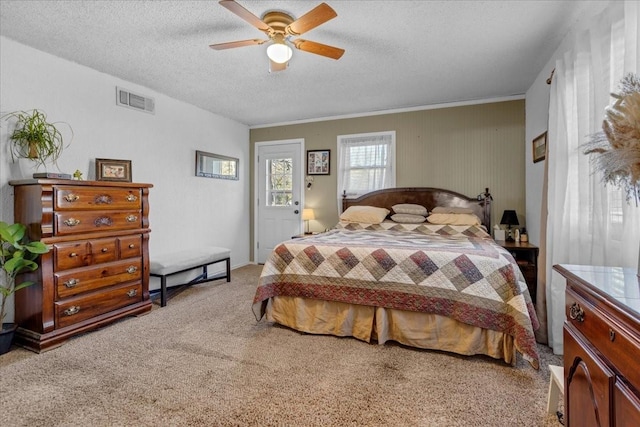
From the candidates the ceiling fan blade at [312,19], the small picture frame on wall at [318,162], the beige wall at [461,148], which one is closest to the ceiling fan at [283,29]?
the ceiling fan blade at [312,19]

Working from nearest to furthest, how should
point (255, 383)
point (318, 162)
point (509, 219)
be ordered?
1. point (255, 383)
2. point (509, 219)
3. point (318, 162)

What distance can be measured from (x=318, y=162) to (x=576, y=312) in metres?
4.30

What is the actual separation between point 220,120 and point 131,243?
8.50ft

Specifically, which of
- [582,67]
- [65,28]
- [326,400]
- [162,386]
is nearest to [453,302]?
[326,400]

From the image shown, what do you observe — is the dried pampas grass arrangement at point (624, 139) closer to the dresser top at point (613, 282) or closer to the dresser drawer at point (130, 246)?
the dresser top at point (613, 282)

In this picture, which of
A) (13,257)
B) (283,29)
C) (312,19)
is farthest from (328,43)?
(13,257)

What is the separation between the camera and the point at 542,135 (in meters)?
3.12

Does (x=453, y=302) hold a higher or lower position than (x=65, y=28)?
lower

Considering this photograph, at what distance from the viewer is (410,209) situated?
4.24 metres

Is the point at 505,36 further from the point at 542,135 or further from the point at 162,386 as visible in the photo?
the point at 162,386

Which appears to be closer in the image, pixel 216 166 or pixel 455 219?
pixel 455 219

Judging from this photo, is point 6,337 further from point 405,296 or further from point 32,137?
point 405,296

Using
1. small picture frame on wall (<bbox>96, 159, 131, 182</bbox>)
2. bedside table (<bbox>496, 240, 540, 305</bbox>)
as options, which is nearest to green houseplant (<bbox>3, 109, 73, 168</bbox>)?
small picture frame on wall (<bbox>96, 159, 131, 182</bbox>)

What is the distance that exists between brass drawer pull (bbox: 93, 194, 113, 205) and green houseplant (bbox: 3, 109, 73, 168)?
1.78ft
